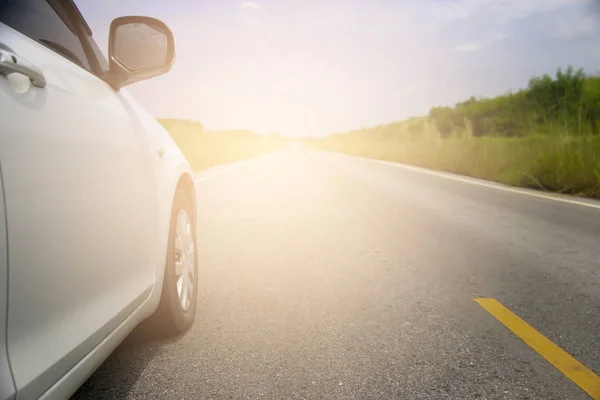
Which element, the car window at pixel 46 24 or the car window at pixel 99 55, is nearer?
the car window at pixel 46 24

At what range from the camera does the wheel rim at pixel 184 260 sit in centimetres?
288

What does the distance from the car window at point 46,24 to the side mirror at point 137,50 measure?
188 millimetres

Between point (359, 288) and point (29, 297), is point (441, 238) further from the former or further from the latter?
point (29, 297)

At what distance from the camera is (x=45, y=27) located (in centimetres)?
205

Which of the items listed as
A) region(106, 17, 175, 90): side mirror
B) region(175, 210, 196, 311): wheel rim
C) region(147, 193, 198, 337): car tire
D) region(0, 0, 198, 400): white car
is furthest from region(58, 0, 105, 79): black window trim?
region(175, 210, 196, 311): wheel rim

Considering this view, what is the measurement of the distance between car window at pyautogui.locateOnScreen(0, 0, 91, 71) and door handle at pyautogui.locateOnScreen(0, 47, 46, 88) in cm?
32

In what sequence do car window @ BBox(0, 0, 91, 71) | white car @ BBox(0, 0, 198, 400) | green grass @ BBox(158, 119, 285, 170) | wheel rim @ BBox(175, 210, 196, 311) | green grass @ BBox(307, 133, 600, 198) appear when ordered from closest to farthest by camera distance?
white car @ BBox(0, 0, 198, 400), car window @ BBox(0, 0, 91, 71), wheel rim @ BBox(175, 210, 196, 311), green grass @ BBox(307, 133, 600, 198), green grass @ BBox(158, 119, 285, 170)

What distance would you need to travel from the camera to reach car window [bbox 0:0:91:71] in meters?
1.73

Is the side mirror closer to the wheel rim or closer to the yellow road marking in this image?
the wheel rim

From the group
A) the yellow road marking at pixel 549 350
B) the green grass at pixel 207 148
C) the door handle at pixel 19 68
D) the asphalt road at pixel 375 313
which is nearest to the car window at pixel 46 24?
the door handle at pixel 19 68

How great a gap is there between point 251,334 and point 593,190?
953 cm

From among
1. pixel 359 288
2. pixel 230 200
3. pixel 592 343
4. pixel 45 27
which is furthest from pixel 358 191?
pixel 45 27

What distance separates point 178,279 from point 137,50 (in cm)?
132

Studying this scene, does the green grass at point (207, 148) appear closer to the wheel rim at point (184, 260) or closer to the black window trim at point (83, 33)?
the wheel rim at point (184, 260)
